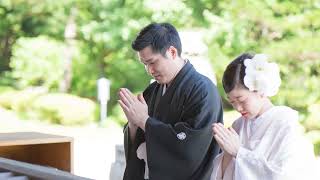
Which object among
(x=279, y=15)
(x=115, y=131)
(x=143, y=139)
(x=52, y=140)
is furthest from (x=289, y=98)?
(x=143, y=139)

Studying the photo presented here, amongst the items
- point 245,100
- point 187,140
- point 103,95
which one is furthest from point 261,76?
point 103,95

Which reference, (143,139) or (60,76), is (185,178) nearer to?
(143,139)

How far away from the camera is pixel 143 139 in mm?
2037

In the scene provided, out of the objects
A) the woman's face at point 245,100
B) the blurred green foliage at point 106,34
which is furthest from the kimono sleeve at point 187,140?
the blurred green foliage at point 106,34

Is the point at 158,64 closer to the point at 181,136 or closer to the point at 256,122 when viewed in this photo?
the point at 181,136

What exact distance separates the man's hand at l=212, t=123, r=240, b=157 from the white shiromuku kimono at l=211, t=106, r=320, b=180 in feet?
0.06

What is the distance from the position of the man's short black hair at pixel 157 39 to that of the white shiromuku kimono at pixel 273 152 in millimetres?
371

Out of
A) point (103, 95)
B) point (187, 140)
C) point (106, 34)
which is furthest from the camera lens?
point (106, 34)

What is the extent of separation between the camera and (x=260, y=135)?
66.9 inches

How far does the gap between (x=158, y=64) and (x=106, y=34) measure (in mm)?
5572

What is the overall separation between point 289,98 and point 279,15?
3.30 feet

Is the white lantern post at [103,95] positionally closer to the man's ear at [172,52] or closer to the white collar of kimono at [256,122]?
the man's ear at [172,52]

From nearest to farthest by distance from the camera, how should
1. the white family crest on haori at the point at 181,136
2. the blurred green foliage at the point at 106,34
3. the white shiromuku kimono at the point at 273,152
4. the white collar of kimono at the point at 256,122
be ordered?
1. the white shiromuku kimono at the point at 273,152
2. the white collar of kimono at the point at 256,122
3. the white family crest on haori at the point at 181,136
4. the blurred green foliage at the point at 106,34

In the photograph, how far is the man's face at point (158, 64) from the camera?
1880 millimetres
